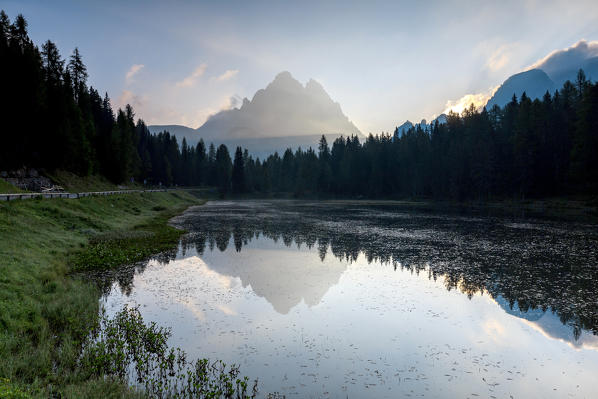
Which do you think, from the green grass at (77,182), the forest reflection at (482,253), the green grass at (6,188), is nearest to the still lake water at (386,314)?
the forest reflection at (482,253)

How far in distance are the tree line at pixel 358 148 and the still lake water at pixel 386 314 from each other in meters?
49.7

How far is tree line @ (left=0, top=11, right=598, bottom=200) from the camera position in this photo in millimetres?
58094

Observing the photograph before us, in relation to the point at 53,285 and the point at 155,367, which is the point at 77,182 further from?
the point at 155,367

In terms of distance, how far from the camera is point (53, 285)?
1692cm

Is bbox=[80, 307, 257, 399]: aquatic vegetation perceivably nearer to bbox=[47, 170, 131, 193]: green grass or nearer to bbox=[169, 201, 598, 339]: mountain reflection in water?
bbox=[169, 201, 598, 339]: mountain reflection in water

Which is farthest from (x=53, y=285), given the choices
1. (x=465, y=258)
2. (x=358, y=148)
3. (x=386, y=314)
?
(x=358, y=148)

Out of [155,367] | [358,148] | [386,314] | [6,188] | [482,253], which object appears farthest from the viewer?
[358,148]

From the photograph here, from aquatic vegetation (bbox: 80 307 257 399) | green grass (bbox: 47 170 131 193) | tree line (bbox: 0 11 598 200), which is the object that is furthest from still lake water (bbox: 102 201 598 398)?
tree line (bbox: 0 11 598 200)

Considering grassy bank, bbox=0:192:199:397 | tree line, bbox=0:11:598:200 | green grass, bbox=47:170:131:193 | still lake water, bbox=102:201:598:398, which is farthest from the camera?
green grass, bbox=47:170:131:193

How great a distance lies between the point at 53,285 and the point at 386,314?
16512 millimetres

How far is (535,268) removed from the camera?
23359 mm

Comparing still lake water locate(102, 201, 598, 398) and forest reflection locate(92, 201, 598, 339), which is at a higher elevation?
forest reflection locate(92, 201, 598, 339)

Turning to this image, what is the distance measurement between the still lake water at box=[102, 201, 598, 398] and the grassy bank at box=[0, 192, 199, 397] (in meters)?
2.37

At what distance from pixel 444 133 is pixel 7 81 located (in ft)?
406
